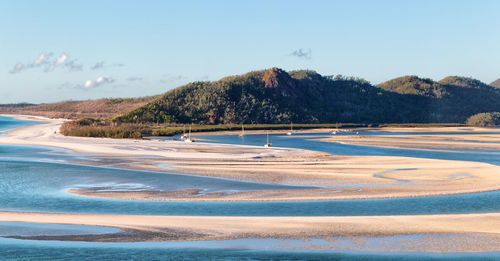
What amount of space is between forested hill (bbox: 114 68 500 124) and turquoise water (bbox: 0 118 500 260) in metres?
73.4

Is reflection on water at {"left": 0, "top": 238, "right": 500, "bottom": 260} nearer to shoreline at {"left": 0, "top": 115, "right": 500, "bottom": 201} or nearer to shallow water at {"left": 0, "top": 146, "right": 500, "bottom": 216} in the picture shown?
shallow water at {"left": 0, "top": 146, "right": 500, "bottom": 216}

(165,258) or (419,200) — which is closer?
(165,258)

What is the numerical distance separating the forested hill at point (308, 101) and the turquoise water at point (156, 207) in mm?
73424

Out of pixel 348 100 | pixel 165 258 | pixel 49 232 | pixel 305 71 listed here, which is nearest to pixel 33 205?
pixel 49 232

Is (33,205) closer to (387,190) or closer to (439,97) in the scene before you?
(387,190)

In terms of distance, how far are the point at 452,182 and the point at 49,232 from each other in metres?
19.8

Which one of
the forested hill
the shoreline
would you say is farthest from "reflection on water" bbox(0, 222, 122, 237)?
the forested hill

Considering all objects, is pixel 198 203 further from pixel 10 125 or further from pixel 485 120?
pixel 485 120

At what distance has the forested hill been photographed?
120438 millimetres

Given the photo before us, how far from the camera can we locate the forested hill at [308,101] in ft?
395

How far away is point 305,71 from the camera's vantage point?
179625 millimetres

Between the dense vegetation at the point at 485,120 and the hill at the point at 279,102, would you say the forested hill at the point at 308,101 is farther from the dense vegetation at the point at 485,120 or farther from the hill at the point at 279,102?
the dense vegetation at the point at 485,120

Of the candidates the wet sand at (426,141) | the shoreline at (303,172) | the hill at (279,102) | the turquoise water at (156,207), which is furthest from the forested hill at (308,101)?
the turquoise water at (156,207)

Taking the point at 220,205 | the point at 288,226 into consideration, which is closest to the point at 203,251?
the point at 288,226
